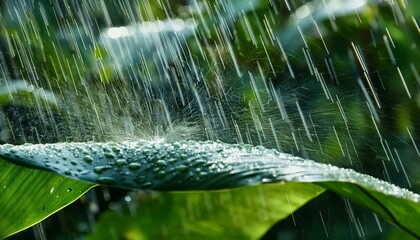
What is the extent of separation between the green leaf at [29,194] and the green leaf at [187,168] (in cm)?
9

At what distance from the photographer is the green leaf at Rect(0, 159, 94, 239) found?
541mm

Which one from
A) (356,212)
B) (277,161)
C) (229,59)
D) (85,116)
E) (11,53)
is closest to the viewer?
(277,161)

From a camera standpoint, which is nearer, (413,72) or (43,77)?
(413,72)

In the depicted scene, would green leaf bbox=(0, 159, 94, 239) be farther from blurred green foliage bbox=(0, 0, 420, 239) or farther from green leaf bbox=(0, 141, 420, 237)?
blurred green foliage bbox=(0, 0, 420, 239)

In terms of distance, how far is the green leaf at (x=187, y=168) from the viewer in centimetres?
37

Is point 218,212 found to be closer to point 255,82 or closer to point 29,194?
point 29,194

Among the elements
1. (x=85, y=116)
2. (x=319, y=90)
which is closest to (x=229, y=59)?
(x=319, y=90)

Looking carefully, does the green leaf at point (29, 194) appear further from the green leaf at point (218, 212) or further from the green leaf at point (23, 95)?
the green leaf at point (23, 95)

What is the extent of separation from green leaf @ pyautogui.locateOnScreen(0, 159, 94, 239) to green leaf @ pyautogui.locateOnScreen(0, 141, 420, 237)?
89mm

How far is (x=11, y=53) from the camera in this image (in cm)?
198

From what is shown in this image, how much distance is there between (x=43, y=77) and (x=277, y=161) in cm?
158

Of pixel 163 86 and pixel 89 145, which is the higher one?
pixel 163 86

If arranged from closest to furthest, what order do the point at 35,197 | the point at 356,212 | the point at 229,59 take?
the point at 35,197 < the point at 356,212 < the point at 229,59

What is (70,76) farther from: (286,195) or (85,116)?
Answer: (286,195)
